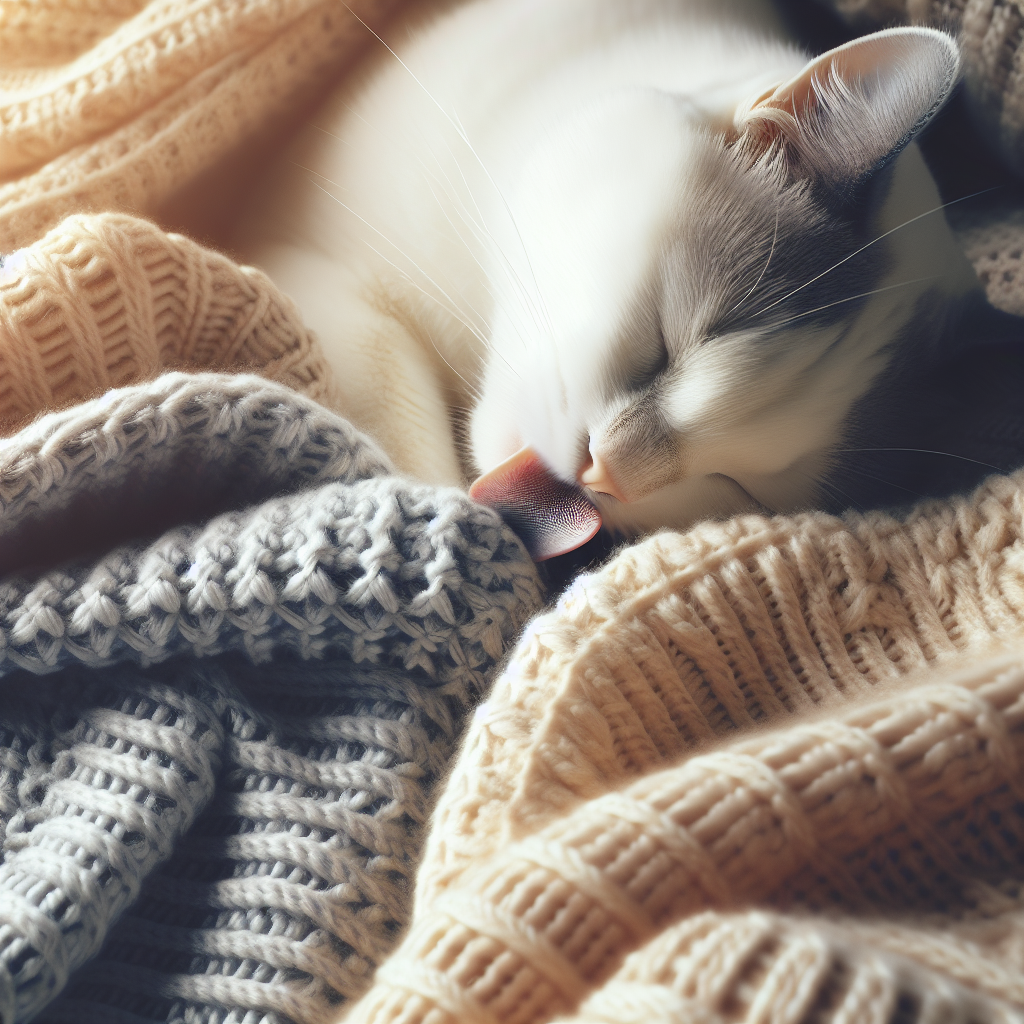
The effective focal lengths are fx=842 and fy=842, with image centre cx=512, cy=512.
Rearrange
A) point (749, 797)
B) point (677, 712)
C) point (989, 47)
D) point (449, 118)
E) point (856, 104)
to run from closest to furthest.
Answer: point (749, 797)
point (677, 712)
point (856, 104)
point (989, 47)
point (449, 118)

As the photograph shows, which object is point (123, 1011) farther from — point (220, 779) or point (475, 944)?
point (475, 944)

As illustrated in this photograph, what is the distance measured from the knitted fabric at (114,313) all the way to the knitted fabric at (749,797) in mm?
329

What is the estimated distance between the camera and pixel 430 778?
1.70 ft

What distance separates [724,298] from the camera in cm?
65

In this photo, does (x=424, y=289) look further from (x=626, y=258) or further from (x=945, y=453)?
(x=945, y=453)

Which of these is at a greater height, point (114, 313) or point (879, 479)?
point (114, 313)

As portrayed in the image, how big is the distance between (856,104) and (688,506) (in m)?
0.33

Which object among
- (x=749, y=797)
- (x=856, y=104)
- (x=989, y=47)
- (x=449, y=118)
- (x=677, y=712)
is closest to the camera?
(x=749, y=797)

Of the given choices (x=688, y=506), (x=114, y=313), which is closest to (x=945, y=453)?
(x=688, y=506)

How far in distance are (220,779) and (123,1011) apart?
0.12 metres

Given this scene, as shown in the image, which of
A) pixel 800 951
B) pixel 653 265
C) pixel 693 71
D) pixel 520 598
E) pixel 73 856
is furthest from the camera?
pixel 693 71

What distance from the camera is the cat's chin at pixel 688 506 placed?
0.70m

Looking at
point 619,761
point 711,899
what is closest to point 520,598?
point 619,761

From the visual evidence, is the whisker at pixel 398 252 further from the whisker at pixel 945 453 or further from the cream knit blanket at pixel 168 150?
the whisker at pixel 945 453
